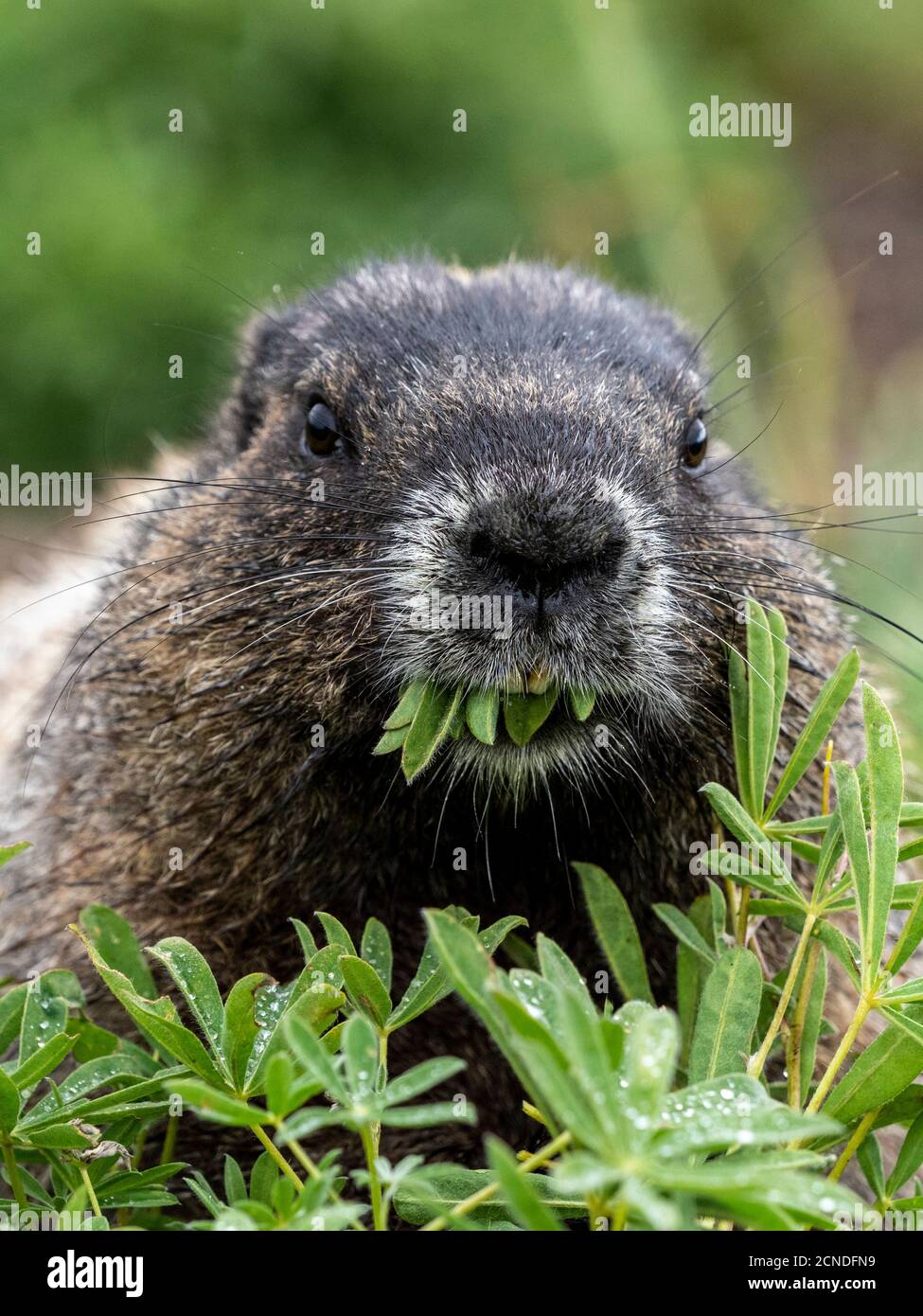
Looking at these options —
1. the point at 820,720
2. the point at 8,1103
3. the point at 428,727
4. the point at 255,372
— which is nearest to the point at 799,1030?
the point at 820,720

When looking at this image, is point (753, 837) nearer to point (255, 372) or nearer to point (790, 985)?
point (790, 985)

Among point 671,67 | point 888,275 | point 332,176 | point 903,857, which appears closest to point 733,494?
point 903,857

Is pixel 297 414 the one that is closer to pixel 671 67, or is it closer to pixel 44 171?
pixel 44 171

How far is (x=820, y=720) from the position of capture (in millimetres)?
3758

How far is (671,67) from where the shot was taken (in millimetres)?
14984

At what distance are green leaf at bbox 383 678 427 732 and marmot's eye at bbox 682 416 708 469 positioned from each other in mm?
1478

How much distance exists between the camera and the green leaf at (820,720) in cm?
367

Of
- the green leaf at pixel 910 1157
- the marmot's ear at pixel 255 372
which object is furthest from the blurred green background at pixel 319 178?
the green leaf at pixel 910 1157

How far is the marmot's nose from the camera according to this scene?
3646 millimetres

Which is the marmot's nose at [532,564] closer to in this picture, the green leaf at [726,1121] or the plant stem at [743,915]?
the plant stem at [743,915]

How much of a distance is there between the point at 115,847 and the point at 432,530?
1777mm

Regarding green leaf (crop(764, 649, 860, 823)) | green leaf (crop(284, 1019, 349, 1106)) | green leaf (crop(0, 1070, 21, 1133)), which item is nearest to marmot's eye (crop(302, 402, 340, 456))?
green leaf (crop(764, 649, 860, 823))

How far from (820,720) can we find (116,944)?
1.91 meters

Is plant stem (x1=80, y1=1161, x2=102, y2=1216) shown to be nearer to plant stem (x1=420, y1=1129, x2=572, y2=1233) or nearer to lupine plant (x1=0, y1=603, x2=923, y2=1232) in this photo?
lupine plant (x1=0, y1=603, x2=923, y2=1232)
